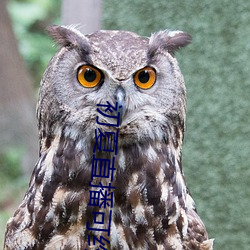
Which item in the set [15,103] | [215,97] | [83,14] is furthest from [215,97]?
[15,103]

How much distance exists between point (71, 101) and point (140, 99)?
0.49 feet

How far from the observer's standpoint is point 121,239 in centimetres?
145

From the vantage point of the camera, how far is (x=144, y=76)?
134 cm

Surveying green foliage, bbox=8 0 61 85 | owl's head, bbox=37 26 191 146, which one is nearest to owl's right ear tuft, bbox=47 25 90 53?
owl's head, bbox=37 26 191 146

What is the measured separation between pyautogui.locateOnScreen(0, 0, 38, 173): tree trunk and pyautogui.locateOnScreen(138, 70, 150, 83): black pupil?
2.79m

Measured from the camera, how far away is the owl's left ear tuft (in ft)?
4.55

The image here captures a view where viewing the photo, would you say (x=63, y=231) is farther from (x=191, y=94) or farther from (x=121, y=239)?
(x=191, y=94)

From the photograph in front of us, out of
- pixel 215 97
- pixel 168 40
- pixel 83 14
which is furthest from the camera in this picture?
pixel 215 97

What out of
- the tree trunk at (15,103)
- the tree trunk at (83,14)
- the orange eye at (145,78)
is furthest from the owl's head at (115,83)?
the tree trunk at (15,103)

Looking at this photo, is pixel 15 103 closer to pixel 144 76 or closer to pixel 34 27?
pixel 34 27

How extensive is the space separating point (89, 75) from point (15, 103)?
3.00m

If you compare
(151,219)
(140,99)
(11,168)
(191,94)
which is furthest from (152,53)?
(11,168)

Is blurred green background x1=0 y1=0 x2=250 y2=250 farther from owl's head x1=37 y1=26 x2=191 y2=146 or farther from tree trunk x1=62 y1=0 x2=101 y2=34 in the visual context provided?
owl's head x1=37 y1=26 x2=191 y2=146

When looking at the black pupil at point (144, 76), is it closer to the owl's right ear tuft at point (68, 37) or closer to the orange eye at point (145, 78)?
the orange eye at point (145, 78)
